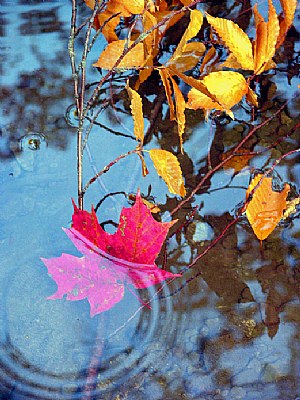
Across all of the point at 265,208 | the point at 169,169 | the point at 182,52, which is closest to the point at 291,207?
the point at 265,208

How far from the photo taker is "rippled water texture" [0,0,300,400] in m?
1.21

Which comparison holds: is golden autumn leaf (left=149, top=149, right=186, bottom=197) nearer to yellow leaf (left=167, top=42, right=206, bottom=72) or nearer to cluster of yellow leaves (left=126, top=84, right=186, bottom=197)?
cluster of yellow leaves (left=126, top=84, right=186, bottom=197)

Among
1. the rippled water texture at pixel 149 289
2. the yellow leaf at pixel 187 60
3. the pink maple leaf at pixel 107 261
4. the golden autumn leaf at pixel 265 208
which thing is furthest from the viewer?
the yellow leaf at pixel 187 60

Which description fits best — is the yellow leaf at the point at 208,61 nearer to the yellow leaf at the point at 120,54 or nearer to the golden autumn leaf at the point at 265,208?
the yellow leaf at the point at 120,54

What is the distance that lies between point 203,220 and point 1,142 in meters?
0.72

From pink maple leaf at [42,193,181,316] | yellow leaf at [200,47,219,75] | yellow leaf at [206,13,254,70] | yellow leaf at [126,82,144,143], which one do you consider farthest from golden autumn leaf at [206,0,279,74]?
A: pink maple leaf at [42,193,181,316]

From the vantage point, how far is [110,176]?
154 cm

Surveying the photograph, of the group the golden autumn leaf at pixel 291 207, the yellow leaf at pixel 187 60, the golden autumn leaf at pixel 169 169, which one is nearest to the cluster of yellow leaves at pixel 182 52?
the golden autumn leaf at pixel 169 169

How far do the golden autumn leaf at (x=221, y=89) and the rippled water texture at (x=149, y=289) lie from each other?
0.30 metres

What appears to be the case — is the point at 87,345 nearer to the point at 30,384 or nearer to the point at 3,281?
the point at 30,384

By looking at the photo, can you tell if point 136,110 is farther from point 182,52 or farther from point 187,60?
point 187,60

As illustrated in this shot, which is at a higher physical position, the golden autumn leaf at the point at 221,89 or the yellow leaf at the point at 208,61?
the golden autumn leaf at the point at 221,89

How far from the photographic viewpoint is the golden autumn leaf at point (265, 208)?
1349 millimetres

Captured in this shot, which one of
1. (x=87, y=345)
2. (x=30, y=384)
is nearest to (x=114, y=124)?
(x=87, y=345)
